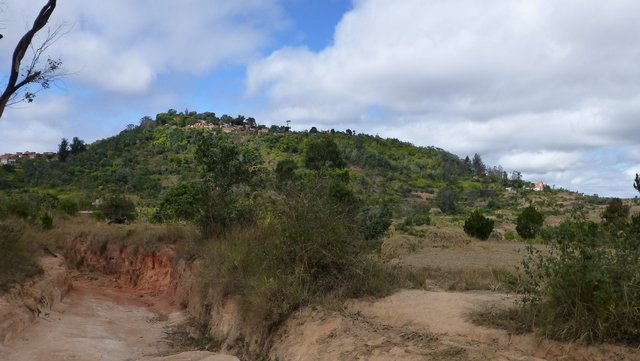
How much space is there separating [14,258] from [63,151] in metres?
55.7

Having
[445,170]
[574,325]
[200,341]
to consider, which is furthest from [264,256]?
[445,170]

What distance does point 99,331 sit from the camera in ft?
44.8

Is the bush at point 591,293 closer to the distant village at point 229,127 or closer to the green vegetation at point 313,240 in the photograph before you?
the green vegetation at point 313,240

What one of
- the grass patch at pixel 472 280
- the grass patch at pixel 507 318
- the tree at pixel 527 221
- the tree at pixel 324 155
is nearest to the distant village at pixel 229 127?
the tree at pixel 324 155

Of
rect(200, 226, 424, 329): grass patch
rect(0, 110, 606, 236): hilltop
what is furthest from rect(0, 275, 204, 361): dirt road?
rect(0, 110, 606, 236): hilltop

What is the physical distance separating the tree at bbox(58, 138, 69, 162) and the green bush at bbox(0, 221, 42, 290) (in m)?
52.7

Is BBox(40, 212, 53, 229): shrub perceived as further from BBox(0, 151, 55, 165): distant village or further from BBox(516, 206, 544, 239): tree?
BBox(0, 151, 55, 165): distant village

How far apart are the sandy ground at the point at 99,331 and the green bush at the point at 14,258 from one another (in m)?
1.24

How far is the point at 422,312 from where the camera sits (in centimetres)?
872

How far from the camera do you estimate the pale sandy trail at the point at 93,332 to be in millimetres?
11102

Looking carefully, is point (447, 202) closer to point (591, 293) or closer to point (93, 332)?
point (93, 332)

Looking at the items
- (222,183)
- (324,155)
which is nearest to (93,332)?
(222,183)

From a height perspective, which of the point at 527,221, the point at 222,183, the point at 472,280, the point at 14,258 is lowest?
the point at 14,258

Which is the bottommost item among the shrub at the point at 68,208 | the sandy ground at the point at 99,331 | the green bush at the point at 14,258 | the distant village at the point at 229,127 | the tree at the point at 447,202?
the sandy ground at the point at 99,331
